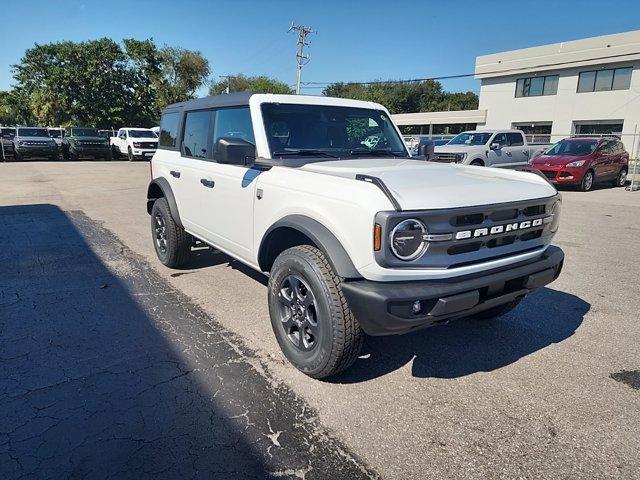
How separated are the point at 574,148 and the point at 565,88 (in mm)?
20986

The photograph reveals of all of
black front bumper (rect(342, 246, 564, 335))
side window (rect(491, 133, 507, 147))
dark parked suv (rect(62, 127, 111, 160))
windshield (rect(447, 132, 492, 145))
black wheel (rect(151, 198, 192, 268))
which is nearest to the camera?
black front bumper (rect(342, 246, 564, 335))

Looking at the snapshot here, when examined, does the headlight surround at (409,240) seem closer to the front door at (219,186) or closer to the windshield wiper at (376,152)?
the front door at (219,186)

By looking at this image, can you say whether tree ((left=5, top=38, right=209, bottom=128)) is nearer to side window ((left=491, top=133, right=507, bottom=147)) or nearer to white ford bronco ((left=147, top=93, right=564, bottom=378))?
side window ((left=491, top=133, right=507, bottom=147))

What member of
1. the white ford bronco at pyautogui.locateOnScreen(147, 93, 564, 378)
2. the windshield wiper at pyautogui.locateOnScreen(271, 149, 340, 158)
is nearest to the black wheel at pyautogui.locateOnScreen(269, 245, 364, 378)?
the white ford bronco at pyautogui.locateOnScreen(147, 93, 564, 378)

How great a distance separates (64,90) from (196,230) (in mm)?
43116

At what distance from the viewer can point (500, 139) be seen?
1583 centimetres

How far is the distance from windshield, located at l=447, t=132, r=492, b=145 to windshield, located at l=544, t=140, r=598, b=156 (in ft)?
7.23

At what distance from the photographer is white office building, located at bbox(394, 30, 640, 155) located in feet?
96.7

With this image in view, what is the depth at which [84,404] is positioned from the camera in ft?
9.16

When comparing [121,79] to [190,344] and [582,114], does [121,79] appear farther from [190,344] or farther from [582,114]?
[190,344]

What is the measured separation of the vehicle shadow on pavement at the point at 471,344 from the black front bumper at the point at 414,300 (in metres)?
0.76

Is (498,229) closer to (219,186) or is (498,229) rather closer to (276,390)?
(276,390)

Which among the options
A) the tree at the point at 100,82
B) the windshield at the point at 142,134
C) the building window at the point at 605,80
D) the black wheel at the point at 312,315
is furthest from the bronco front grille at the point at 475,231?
the tree at the point at 100,82

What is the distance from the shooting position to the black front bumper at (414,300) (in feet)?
8.18
